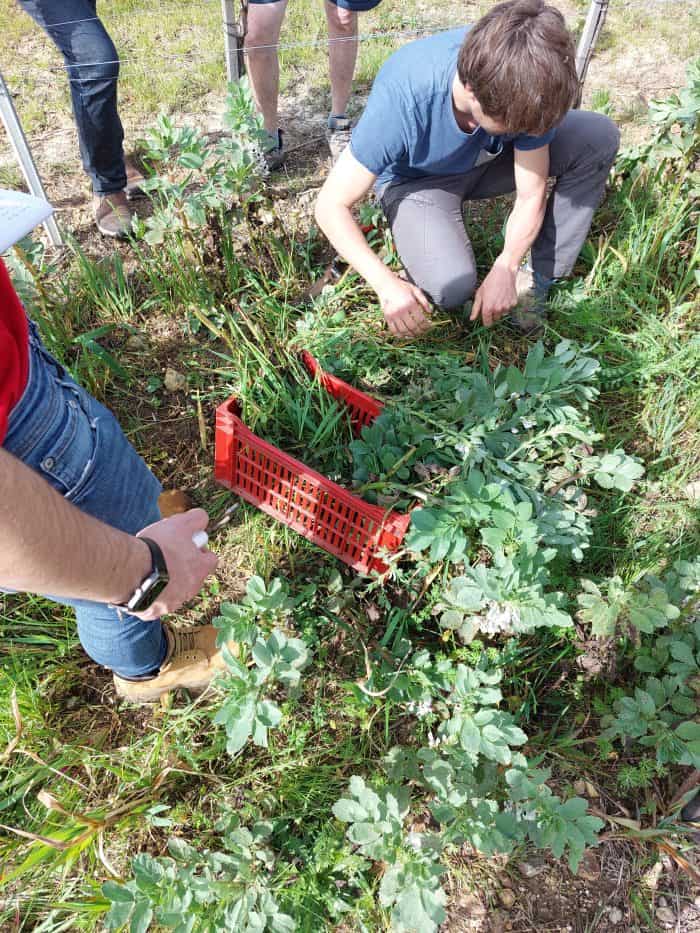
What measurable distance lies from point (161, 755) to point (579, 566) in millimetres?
1286

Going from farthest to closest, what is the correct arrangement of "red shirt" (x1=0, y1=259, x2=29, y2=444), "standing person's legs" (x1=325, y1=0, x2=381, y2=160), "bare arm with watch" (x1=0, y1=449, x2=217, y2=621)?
1. "standing person's legs" (x1=325, y1=0, x2=381, y2=160)
2. "red shirt" (x1=0, y1=259, x2=29, y2=444)
3. "bare arm with watch" (x1=0, y1=449, x2=217, y2=621)

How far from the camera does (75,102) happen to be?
2412mm

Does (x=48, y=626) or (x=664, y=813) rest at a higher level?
(x=48, y=626)

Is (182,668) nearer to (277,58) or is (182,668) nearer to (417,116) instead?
(417,116)

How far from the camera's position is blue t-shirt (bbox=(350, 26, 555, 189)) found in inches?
76.8

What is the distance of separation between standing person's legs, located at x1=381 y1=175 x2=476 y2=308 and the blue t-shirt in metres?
0.15

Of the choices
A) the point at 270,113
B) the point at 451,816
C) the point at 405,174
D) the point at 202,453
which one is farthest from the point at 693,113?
the point at 451,816

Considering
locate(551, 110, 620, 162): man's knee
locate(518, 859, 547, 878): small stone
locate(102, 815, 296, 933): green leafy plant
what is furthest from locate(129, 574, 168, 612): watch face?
locate(551, 110, 620, 162): man's knee

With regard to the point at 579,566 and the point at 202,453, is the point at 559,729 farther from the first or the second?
the point at 202,453

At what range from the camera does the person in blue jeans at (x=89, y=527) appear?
0.90m

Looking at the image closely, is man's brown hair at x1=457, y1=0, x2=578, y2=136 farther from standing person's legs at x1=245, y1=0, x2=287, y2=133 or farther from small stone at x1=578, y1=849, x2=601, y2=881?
small stone at x1=578, y1=849, x2=601, y2=881

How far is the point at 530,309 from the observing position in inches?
93.5

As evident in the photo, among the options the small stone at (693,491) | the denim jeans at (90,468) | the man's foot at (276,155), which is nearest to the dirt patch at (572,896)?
the denim jeans at (90,468)

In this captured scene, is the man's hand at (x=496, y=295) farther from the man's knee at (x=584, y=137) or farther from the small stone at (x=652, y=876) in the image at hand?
the small stone at (x=652, y=876)
